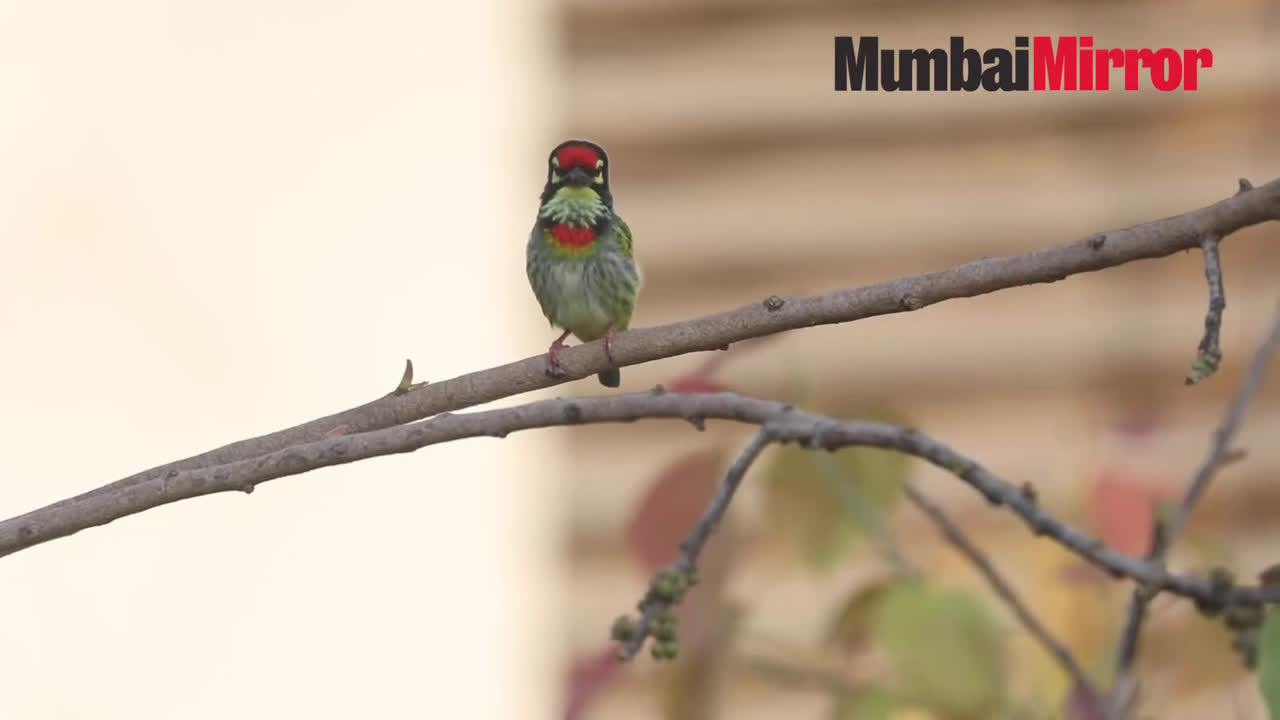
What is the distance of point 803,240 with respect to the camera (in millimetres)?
2449

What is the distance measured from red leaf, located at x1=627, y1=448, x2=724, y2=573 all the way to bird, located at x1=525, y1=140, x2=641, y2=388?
19.3 inches

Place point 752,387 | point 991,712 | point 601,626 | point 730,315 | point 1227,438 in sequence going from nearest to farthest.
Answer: point 730,315
point 991,712
point 1227,438
point 752,387
point 601,626

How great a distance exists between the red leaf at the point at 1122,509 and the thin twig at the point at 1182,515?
0.29ft

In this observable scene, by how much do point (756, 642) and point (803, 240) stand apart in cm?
149

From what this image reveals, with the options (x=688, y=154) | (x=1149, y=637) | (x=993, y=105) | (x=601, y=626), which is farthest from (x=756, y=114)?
(x=1149, y=637)

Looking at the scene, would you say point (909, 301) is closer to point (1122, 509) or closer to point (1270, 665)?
point (1270, 665)

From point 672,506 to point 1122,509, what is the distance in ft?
1.13

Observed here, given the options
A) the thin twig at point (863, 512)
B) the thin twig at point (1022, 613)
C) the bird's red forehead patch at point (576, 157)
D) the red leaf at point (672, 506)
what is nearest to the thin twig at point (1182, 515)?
the thin twig at point (1022, 613)

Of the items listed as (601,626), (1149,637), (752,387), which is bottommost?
(601,626)

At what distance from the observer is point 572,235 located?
1.48 metres

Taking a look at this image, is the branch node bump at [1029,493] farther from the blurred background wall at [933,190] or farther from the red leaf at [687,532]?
the blurred background wall at [933,190]

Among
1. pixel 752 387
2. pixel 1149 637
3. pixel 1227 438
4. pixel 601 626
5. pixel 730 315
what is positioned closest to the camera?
pixel 730 315

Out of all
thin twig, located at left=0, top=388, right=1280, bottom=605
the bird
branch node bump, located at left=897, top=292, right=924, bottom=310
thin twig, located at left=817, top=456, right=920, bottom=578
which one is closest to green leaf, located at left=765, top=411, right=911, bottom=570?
thin twig, located at left=817, top=456, right=920, bottom=578

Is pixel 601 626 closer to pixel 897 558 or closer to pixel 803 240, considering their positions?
pixel 803 240
